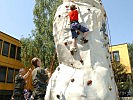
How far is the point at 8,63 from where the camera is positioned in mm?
23625

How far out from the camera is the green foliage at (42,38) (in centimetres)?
1947

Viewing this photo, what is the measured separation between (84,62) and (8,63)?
20.9 m

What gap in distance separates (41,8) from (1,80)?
8.91 m

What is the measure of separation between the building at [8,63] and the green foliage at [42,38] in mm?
2930

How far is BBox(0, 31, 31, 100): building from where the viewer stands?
72.9 feet

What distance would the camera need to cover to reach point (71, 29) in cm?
439

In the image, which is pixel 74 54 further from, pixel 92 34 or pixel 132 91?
pixel 132 91

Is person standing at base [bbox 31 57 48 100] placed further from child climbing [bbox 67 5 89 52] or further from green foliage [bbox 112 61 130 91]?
green foliage [bbox 112 61 130 91]

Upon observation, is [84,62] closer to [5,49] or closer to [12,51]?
[5,49]

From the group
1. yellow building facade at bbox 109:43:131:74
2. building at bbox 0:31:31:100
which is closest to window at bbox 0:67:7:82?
building at bbox 0:31:31:100

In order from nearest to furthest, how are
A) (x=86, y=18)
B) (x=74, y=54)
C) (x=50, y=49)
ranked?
(x=74, y=54) < (x=86, y=18) < (x=50, y=49)

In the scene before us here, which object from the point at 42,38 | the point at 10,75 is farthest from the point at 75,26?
the point at 10,75

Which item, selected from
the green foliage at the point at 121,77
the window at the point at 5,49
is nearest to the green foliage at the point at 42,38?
the window at the point at 5,49

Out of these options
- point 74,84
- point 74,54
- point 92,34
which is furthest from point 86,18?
point 74,84
